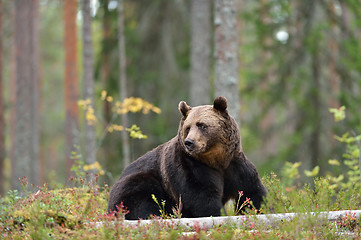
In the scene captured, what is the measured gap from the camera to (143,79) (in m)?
16.4

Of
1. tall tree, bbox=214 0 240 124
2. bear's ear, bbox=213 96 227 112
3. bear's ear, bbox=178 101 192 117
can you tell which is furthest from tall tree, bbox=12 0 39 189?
bear's ear, bbox=213 96 227 112

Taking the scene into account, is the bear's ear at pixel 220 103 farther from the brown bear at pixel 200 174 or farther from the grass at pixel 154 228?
the grass at pixel 154 228

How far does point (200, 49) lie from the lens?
13.0 meters

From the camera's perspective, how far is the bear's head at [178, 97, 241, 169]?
5.56 meters

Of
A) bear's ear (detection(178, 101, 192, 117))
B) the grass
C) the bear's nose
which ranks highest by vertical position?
bear's ear (detection(178, 101, 192, 117))

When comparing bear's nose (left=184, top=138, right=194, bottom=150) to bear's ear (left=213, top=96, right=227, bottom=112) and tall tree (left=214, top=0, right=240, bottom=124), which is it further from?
tall tree (left=214, top=0, right=240, bottom=124)

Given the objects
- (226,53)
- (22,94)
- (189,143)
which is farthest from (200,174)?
(22,94)

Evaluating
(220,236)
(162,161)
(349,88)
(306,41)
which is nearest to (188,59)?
(306,41)

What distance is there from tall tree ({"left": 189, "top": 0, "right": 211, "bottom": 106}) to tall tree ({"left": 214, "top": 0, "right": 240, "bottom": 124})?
11.2ft

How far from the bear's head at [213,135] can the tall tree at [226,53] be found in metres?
3.48

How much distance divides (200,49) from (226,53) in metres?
3.76

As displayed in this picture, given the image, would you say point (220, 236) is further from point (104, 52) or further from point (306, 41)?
point (104, 52)

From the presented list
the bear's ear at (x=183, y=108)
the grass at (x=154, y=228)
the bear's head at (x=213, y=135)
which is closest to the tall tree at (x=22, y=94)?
the bear's ear at (x=183, y=108)

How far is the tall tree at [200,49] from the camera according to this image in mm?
12791
